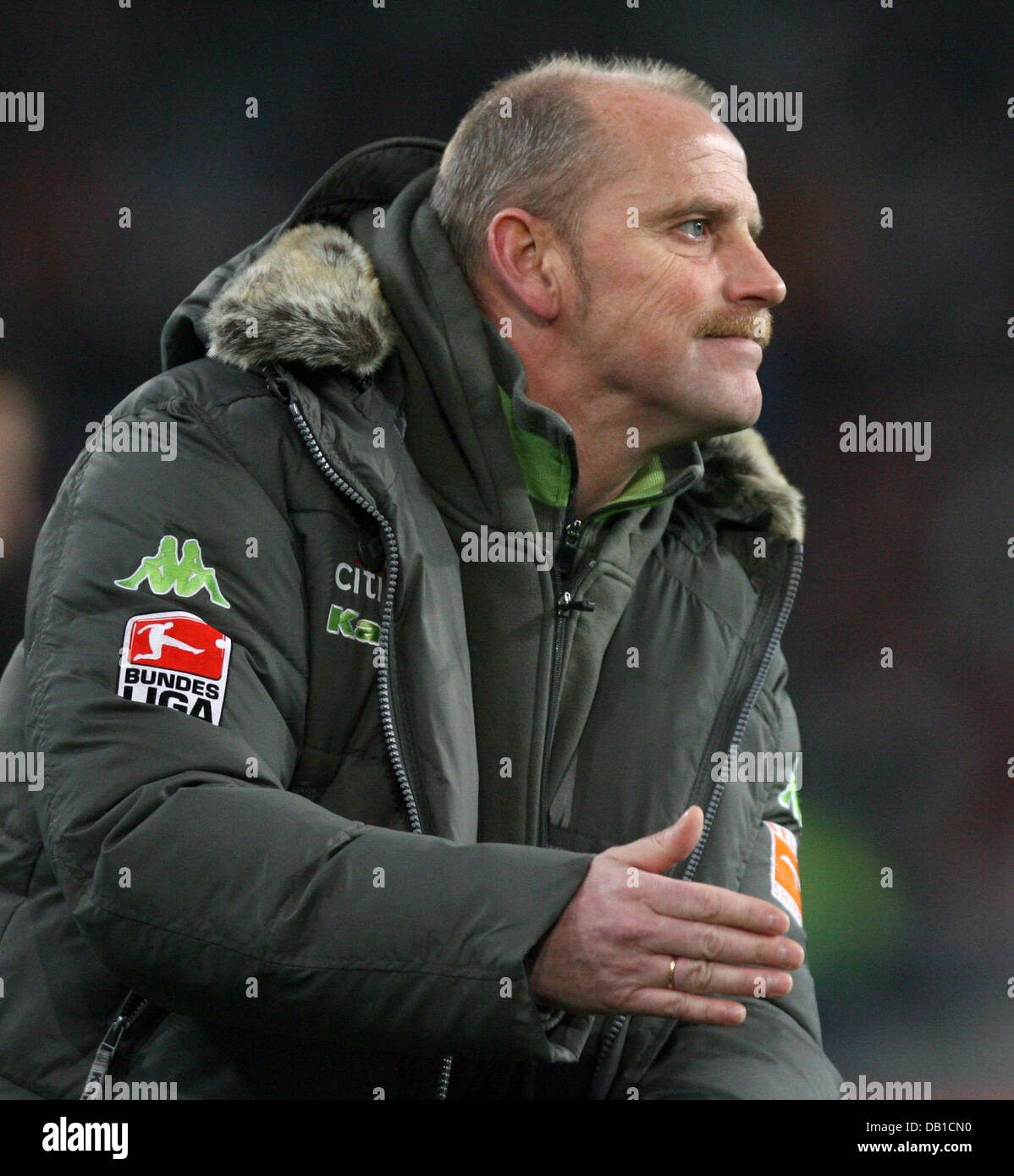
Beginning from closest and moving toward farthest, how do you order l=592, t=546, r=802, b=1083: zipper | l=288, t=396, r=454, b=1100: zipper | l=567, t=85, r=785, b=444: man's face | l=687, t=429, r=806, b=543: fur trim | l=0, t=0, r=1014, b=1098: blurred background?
l=288, t=396, r=454, b=1100: zipper
l=592, t=546, r=802, b=1083: zipper
l=567, t=85, r=785, b=444: man's face
l=687, t=429, r=806, b=543: fur trim
l=0, t=0, r=1014, b=1098: blurred background

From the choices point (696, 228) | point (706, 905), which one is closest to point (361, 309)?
point (696, 228)

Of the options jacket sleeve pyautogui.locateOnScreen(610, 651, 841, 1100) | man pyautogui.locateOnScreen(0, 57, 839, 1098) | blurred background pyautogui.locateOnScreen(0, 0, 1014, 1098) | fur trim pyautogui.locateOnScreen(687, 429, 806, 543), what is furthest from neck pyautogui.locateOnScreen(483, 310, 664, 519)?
blurred background pyautogui.locateOnScreen(0, 0, 1014, 1098)

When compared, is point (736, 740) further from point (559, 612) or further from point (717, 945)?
point (717, 945)

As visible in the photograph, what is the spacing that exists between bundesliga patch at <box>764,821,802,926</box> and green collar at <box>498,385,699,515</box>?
12.6 inches

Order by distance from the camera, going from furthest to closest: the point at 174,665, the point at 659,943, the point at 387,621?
the point at 387,621 < the point at 174,665 < the point at 659,943

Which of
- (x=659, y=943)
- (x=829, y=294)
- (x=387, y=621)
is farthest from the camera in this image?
(x=829, y=294)

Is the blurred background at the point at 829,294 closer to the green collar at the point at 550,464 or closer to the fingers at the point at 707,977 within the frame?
the green collar at the point at 550,464

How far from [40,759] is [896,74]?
1842 mm

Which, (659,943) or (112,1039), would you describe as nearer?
(659,943)

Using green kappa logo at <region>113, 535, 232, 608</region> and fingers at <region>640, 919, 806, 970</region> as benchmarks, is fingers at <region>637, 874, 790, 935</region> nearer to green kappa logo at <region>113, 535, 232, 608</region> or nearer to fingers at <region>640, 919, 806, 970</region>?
fingers at <region>640, 919, 806, 970</region>

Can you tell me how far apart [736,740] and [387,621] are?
1.17ft

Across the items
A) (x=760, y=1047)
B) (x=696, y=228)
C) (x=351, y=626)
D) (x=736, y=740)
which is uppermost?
(x=696, y=228)

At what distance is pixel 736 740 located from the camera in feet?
4.14

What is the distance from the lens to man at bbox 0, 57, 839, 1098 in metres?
0.88
